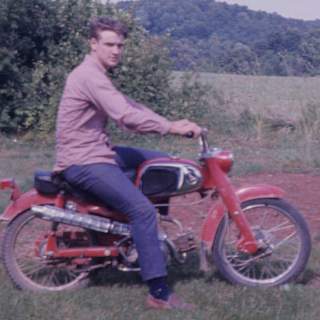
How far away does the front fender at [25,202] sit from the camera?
266 inches

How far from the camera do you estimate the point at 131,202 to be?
6.42 metres

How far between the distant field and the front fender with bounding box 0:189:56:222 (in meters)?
11.6

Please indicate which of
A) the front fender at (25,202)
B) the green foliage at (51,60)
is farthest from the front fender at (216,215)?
the green foliage at (51,60)

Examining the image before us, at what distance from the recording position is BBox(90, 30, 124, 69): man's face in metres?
6.44

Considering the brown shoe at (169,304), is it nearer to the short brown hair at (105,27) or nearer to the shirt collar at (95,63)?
the shirt collar at (95,63)

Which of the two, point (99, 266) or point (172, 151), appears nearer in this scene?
point (99, 266)

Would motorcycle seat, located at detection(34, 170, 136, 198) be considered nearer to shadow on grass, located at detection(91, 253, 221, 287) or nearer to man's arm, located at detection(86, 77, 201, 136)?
man's arm, located at detection(86, 77, 201, 136)

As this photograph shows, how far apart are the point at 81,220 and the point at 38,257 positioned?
0.42 m

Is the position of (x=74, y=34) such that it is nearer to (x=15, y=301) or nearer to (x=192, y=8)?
(x=15, y=301)

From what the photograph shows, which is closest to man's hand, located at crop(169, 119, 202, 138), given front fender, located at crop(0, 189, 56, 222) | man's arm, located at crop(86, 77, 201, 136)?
man's arm, located at crop(86, 77, 201, 136)

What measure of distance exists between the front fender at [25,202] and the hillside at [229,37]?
11.9 meters

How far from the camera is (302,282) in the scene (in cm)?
712

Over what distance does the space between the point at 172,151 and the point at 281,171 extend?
3546 millimetres

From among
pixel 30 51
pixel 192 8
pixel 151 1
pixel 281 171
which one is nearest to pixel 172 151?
pixel 281 171
